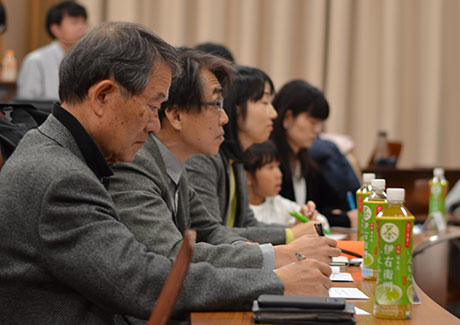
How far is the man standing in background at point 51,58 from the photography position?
190 inches

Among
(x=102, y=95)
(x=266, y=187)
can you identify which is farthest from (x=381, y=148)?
(x=102, y=95)

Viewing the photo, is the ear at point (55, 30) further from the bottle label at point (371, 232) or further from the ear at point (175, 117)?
the bottle label at point (371, 232)

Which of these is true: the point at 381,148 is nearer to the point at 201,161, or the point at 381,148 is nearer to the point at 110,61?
the point at 201,161

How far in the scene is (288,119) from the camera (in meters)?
3.67

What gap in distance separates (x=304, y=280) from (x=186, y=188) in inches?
26.4

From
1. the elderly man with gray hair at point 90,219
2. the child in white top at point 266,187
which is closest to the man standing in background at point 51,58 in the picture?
the child in white top at point 266,187

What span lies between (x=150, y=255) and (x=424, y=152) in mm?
5419

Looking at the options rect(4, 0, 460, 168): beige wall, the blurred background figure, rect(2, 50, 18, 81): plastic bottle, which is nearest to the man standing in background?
rect(2, 50, 18, 81): plastic bottle

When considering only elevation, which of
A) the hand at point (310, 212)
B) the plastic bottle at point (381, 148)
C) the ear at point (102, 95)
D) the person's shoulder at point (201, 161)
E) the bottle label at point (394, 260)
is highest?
the ear at point (102, 95)

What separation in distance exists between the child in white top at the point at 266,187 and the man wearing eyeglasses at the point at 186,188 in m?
1.08

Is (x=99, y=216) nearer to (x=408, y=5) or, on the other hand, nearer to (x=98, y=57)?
(x=98, y=57)

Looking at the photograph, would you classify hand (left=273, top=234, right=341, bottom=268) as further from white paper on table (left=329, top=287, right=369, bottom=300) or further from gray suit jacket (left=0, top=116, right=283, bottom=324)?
gray suit jacket (left=0, top=116, right=283, bottom=324)

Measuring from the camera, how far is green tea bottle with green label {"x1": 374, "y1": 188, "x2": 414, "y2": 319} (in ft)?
4.28

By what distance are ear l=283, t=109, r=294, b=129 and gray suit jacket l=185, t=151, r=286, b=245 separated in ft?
3.23
